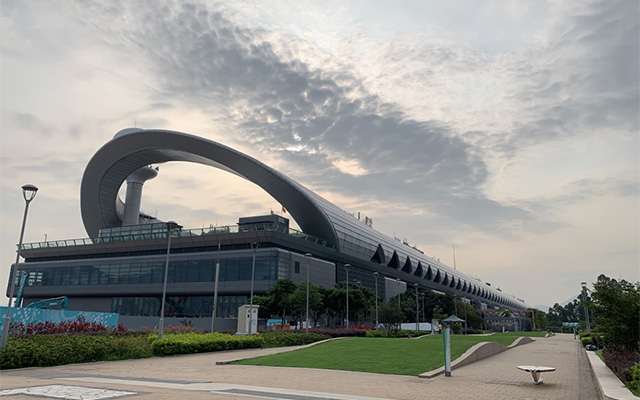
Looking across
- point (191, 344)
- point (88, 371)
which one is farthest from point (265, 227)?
point (88, 371)

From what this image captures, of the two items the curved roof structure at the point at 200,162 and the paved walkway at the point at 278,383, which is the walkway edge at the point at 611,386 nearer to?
the paved walkway at the point at 278,383

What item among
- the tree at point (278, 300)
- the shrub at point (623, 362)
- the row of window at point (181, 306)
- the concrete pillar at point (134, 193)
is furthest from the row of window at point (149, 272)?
the shrub at point (623, 362)

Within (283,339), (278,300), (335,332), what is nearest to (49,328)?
(283,339)

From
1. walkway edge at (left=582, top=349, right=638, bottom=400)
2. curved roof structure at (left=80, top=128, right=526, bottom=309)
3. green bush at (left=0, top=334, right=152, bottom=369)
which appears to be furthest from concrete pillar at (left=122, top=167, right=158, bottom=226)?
walkway edge at (left=582, top=349, right=638, bottom=400)

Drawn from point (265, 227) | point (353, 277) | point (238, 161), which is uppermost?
point (238, 161)

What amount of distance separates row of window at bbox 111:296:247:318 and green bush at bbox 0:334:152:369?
41.6 meters

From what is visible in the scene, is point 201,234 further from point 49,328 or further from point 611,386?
point 611,386

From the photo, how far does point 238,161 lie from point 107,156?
23.6 meters

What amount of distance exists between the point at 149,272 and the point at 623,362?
68993 millimetres

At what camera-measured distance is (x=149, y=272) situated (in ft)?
243

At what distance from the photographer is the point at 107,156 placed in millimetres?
79500

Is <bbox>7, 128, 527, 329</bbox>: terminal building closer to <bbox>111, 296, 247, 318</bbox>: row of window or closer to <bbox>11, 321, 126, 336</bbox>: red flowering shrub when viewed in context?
<bbox>111, 296, 247, 318</bbox>: row of window

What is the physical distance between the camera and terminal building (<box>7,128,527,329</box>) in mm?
68375

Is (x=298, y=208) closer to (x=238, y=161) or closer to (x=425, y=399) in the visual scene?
(x=238, y=161)
